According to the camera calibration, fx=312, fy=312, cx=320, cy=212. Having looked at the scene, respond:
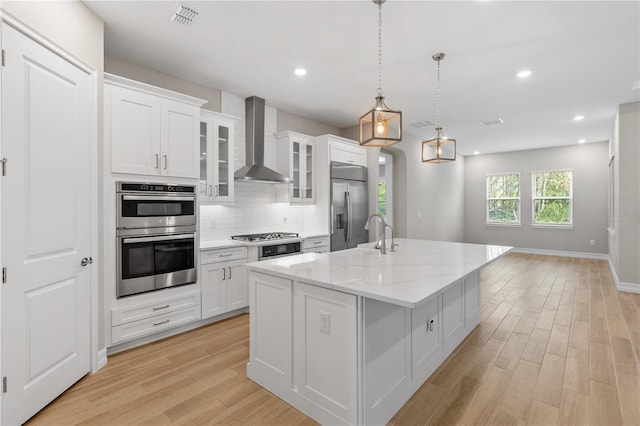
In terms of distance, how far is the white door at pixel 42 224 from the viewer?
1.81 metres

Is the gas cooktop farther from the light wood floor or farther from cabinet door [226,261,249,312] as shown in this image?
the light wood floor

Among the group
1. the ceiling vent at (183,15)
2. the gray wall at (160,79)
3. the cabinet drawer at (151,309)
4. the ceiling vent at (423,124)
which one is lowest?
the cabinet drawer at (151,309)

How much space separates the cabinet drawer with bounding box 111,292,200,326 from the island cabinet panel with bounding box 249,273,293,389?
1297 mm

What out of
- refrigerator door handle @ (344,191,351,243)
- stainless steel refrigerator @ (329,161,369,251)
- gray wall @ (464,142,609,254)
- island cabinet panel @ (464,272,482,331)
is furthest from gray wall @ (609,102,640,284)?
refrigerator door handle @ (344,191,351,243)

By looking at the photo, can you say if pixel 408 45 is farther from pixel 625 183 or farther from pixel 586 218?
pixel 586 218

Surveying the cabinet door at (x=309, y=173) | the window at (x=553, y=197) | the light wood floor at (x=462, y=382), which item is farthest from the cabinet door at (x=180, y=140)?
the window at (x=553, y=197)

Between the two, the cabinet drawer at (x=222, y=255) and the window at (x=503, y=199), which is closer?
the cabinet drawer at (x=222, y=255)

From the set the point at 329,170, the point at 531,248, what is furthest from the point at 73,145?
the point at 531,248

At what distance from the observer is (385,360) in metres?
1.90

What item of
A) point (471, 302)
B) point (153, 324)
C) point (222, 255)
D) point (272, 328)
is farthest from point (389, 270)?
point (153, 324)

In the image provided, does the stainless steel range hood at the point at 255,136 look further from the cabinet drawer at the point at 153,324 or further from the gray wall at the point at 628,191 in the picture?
the gray wall at the point at 628,191

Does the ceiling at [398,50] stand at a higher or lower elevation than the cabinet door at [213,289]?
higher

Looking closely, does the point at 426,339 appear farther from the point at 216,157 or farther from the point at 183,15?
the point at 183,15

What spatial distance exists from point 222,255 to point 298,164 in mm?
1975
